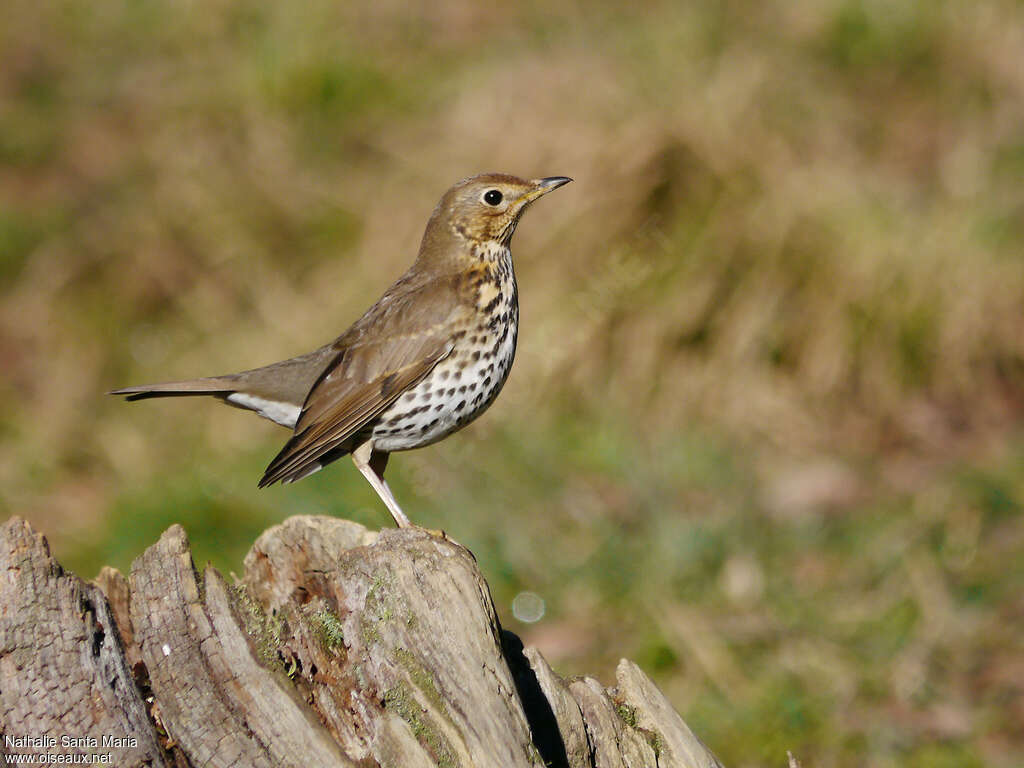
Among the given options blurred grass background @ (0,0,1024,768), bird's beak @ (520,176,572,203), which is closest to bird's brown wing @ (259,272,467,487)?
bird's beak @ (520,176,572,203)

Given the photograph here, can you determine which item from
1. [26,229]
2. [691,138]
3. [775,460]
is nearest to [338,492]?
[775,460]

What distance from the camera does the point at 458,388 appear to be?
3.68 metres

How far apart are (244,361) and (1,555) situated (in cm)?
430

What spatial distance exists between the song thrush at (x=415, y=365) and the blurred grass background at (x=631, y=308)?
1.37 m

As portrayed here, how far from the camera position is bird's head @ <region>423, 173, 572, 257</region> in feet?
13.1

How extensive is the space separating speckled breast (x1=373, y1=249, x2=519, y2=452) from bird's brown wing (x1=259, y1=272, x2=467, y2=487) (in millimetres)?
38

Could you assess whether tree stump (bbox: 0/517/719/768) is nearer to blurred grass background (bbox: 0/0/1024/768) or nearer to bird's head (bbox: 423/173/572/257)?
bird's head (bbox: 423/173/572/257)

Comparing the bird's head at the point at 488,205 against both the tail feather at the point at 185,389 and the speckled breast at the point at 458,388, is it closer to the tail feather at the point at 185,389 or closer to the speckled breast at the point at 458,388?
the speckled breast at the point at 458,388

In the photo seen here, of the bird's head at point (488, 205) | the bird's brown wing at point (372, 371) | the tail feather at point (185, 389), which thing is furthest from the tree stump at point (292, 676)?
the bird's head at point (488, 205)

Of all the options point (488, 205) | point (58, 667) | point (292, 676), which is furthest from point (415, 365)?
point (58, 667)

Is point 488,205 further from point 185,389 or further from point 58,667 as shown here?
point 58,667

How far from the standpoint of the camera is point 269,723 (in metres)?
2.59

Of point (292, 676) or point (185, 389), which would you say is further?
point (185, 389)

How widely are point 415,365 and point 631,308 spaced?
2.85 metres
